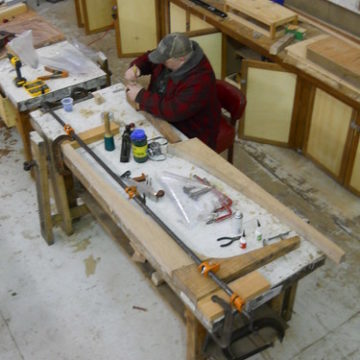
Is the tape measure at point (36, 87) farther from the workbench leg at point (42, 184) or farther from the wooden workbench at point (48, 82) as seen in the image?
the workbench leg at point (42, 184)

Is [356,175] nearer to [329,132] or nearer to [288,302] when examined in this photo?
[329,132]

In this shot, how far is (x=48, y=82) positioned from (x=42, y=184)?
84 cm

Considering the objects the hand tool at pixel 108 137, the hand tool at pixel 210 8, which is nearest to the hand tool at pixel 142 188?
the hand tool at pixel 108 137

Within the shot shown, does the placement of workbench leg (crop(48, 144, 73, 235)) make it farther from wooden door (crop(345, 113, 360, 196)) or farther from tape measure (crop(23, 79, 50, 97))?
wooden door (crop(345, 113, 360, 196))

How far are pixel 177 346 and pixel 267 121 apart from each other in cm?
189

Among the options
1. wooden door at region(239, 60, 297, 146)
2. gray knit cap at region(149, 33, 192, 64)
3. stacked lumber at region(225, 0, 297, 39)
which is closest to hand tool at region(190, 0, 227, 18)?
stacked lumber at region(225, 0, 297, 39)

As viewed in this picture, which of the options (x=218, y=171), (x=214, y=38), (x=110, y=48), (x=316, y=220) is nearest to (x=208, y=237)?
(x=218, y=171)

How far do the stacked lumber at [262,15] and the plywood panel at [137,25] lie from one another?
110 centimetres

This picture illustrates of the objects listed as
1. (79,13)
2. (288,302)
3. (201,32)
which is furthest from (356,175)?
(79,13)

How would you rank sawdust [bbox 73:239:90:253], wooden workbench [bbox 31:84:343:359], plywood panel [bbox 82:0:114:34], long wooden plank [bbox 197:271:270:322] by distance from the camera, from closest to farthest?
long wooden plank [bbox 197:271:270:322] < wooden workbench [bbox 31:84:343:359] < sawdust [bbox 73:239:90:253] < plywood panel [bbox 82:0:114:34]

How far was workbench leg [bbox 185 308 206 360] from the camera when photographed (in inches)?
85.2

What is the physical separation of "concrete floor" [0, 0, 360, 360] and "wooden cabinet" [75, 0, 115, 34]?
2.32 m

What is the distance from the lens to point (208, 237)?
2.28 m

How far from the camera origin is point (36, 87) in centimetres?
345
